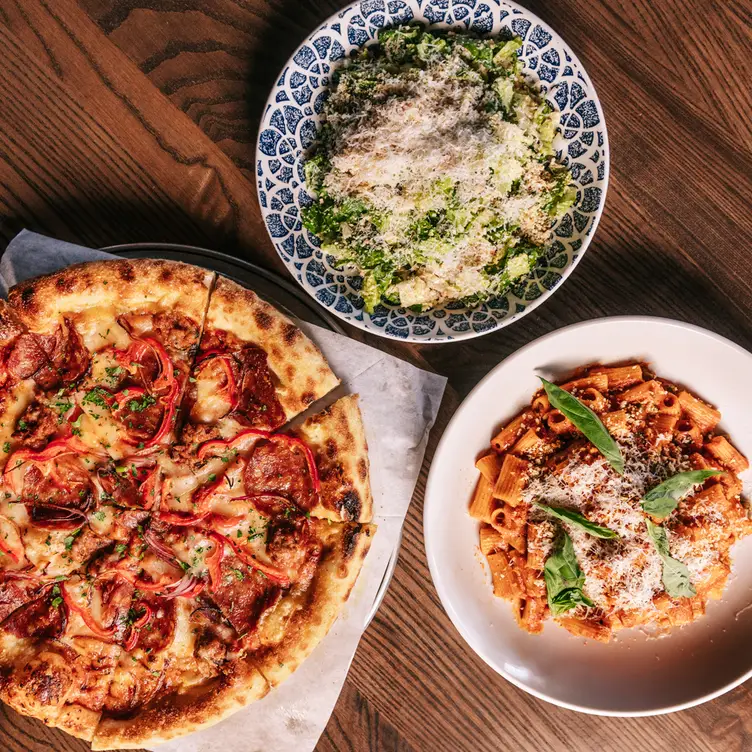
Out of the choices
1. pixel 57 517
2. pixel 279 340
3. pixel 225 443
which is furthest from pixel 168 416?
pixel 57 517

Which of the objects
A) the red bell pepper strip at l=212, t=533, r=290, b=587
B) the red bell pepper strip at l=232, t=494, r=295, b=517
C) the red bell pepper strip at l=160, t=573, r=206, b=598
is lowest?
the red bell pepper strip at l=160, t=573, r=206, b=598

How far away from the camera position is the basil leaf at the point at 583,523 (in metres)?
2.70

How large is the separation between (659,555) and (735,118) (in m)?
Answer: 2.26

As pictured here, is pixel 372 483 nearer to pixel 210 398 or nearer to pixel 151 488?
pixel 210 398

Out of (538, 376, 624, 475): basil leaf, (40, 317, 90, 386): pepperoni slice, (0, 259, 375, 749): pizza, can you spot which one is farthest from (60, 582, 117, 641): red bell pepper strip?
(538, 376, 624, 475): basil leaf

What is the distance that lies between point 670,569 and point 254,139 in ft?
9.47

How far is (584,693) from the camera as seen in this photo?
307 centimetres

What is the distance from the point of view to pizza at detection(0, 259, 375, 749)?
292cm

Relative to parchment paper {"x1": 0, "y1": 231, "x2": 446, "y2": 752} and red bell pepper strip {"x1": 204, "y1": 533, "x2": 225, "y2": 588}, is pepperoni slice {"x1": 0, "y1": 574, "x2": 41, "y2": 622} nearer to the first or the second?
red bell pepper strip {"x1": 204, "y1": 533, "x2": 225, "y2": 588}

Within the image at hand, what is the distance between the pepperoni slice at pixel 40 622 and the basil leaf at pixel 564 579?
2.30 meters

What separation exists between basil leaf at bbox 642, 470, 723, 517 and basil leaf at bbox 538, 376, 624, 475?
0.17 m

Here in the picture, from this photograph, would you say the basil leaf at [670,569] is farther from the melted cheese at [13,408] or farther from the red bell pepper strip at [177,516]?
the melted cheese at [13,408]

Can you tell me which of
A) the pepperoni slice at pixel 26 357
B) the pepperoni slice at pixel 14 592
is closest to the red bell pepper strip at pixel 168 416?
the pepperoni slice at pixel 26 357

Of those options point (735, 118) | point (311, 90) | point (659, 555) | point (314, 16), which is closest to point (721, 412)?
point (659, 555)
